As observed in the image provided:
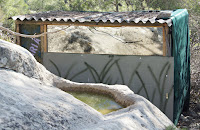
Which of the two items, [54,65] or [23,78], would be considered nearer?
[23,78]

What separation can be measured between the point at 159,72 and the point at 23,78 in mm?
3757

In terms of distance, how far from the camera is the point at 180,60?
8195 mm

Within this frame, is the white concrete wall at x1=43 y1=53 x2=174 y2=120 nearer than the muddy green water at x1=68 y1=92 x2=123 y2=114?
No

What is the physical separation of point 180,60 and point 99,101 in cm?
292

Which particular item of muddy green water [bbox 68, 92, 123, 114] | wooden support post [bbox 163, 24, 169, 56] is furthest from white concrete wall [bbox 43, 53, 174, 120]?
muddy green water [bbox 68, 92, 123, 114]

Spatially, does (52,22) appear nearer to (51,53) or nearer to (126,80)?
(51,53)

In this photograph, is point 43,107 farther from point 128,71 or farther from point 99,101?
point 128,71

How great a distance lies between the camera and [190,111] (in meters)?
9.62

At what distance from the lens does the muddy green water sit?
18.9 ft

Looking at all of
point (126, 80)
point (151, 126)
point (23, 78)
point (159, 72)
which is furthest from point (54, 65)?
point (151, 126)

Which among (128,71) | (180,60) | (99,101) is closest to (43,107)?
(99,101)

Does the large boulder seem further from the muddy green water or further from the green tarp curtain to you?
the green tarp curtain

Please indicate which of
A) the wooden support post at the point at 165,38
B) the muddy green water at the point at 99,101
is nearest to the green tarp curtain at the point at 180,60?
the wooden support post at the point at 165,38

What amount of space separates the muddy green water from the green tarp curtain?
2234 mm
